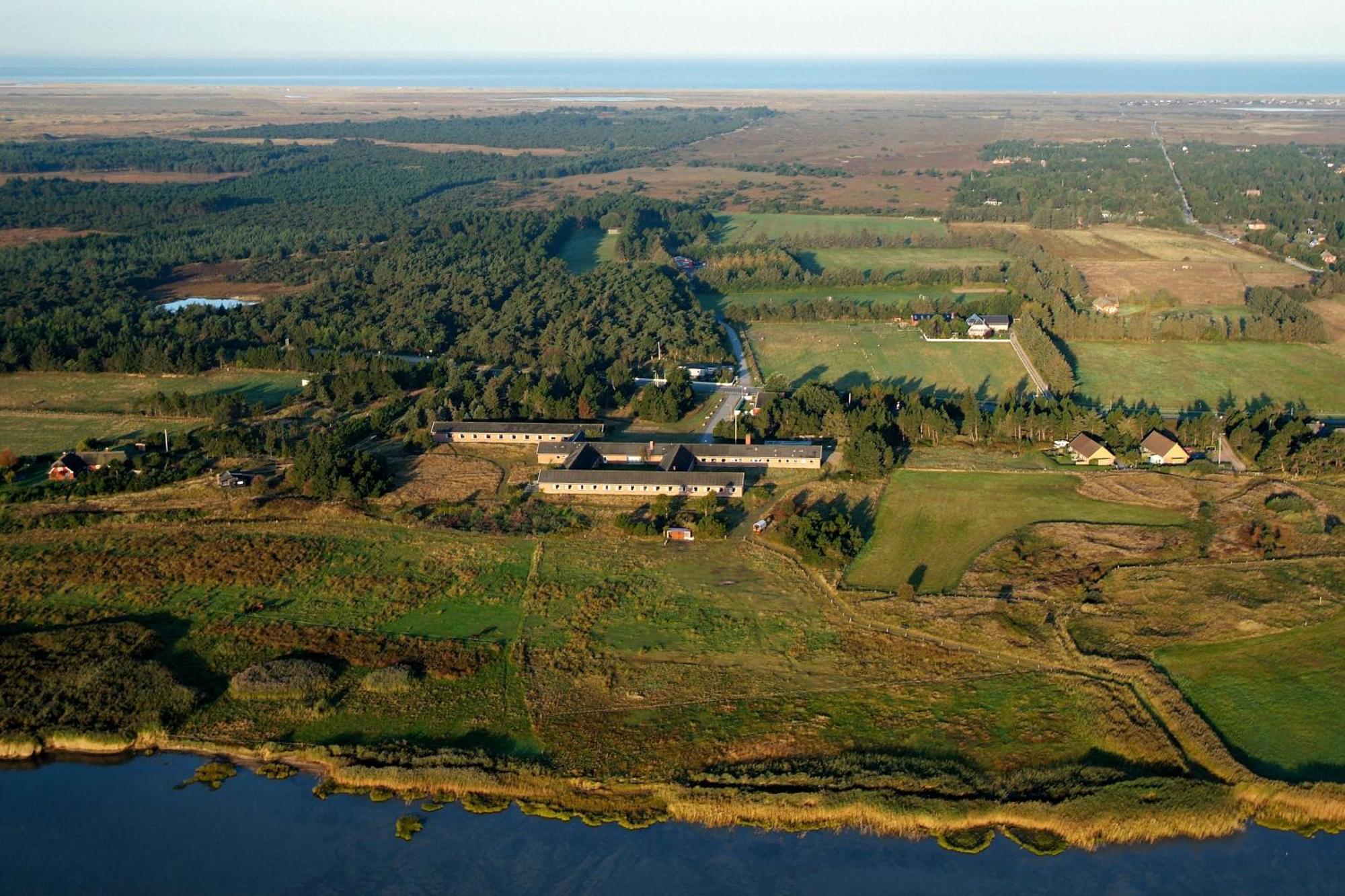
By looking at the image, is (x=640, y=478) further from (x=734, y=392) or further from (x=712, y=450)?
(x=734, y=392)

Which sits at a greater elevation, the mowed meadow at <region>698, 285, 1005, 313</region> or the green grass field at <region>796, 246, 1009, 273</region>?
the green grass field at <region>796, 246, 1009, 273</region>

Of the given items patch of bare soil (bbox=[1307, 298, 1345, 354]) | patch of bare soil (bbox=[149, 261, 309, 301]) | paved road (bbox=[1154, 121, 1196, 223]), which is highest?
paved road (bbox=[1154, 121, 1196, 223])

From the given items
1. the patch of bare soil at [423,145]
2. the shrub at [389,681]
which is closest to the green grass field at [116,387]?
the shrub at [389,681]

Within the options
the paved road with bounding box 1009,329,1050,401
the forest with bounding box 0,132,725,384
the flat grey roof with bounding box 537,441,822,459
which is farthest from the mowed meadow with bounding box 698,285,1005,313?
the flat grey roof with bounding box 537,441,822,459

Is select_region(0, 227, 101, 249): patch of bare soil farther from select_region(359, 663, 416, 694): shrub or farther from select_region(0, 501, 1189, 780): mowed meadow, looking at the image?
select_region(359, 663, 416, 694): shrub

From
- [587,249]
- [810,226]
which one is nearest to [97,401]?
[587,249]

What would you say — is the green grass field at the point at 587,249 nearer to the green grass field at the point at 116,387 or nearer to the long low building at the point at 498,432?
the green grass field at the point at 116,387
